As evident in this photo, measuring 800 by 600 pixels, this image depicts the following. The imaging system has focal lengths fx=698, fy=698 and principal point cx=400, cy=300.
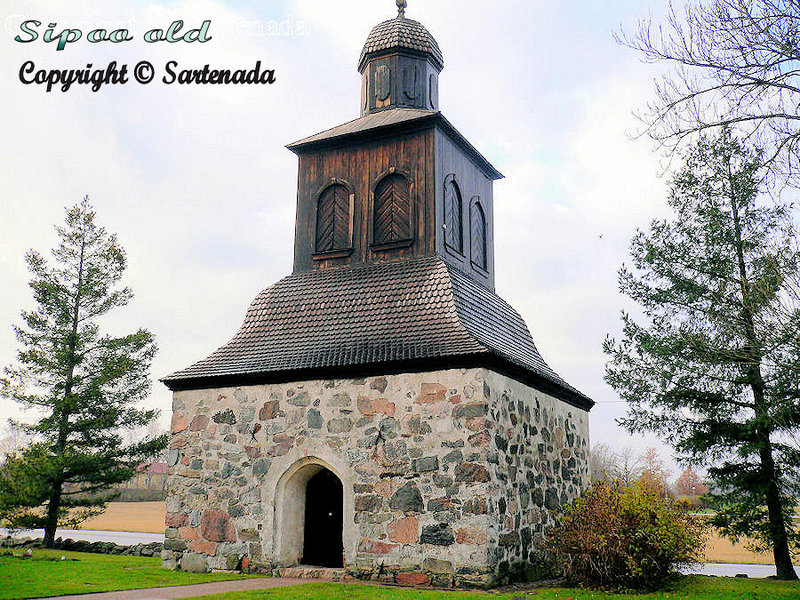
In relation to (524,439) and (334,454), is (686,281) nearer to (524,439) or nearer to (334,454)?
(524,439)

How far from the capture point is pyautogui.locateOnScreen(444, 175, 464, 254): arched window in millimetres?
14297

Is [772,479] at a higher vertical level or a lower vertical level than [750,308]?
lower

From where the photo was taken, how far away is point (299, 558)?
11.9 meters

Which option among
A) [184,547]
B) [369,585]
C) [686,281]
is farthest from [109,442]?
[686,281]

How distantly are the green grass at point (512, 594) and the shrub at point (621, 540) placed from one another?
468mm

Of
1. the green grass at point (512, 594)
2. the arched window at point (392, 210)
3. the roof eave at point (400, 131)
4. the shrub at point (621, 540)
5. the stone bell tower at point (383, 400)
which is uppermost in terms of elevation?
the roof eave at point (400, 131)

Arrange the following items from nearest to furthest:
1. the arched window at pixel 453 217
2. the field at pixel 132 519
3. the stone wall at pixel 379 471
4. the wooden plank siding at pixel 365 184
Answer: the stone wall at pixel 379 471 → the wooden plank siding at pixel 365 184 → the arched window at pixel 453 217 → the field at pixel 132 519

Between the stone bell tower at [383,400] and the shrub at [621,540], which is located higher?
the stone bell tower at [383,400]

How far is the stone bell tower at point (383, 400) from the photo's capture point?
10.6 metres

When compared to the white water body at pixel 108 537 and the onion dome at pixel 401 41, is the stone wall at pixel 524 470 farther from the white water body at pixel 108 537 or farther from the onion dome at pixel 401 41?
the white water body at pixel 108 537

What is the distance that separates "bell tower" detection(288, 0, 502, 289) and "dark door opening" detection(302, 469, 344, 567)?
4.41m

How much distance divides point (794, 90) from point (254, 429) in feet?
30.7

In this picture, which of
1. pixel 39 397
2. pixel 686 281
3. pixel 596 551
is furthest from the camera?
pixel 39 397

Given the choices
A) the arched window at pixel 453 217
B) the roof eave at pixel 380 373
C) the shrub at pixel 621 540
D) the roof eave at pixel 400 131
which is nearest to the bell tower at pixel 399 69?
the roof eave at pixel 400 131
